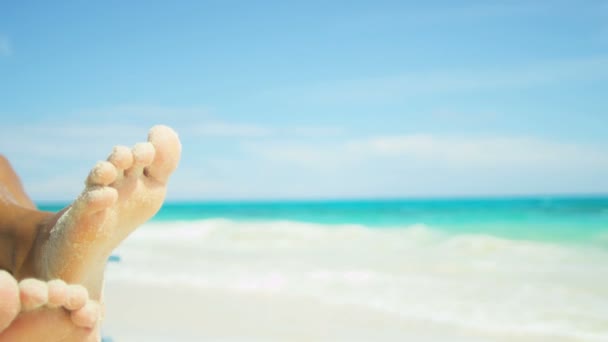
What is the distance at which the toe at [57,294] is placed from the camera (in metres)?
0.80

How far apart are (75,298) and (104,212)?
18 centimetres

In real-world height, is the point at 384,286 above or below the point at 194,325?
above

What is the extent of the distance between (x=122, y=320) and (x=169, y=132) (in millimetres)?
1746

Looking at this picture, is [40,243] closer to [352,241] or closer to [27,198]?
[27,198]

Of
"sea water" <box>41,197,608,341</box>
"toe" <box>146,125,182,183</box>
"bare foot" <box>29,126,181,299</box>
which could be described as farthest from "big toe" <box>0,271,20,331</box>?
"sea water" <box>41,197,608,341</box>

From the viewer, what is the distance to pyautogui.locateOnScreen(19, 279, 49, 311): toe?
0.77m

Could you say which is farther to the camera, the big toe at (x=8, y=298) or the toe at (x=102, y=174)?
the toe at (x=102, y=174)

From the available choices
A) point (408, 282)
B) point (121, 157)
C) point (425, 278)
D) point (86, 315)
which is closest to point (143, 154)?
point (121, 157)

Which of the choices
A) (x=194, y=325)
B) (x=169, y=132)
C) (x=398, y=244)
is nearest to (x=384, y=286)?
(x=194, y=325)

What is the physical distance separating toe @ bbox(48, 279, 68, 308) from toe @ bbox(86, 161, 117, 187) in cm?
18

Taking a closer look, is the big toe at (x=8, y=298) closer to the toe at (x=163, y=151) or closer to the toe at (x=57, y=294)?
the toe at (x=57, y=294)

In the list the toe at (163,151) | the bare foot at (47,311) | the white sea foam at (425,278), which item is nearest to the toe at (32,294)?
the bare foot at (47,311)

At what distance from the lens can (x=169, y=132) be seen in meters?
1.04

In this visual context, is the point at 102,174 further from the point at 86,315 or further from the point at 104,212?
the point at 86,315
